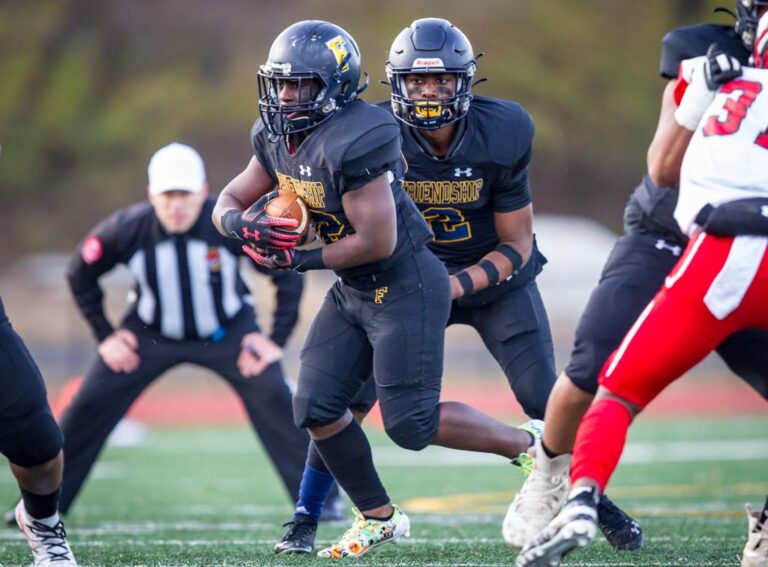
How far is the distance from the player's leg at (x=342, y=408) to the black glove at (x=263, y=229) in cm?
39

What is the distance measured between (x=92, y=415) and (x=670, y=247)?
2.94m

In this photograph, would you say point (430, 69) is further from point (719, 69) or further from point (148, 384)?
point (148, 384)

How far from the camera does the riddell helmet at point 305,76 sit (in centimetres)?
391

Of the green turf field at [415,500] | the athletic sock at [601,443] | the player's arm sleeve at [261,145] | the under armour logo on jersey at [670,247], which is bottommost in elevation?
the green turf field at [415,500]

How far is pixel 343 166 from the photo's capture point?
3.83 meters

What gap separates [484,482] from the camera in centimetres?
784

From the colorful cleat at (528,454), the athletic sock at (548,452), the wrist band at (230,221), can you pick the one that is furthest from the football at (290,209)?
→ the colorful cleat at (528,454)


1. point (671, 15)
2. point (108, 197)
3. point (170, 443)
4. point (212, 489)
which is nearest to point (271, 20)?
point (108, 197)

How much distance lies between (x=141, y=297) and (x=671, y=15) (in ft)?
75.1

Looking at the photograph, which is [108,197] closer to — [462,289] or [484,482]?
[484,482]

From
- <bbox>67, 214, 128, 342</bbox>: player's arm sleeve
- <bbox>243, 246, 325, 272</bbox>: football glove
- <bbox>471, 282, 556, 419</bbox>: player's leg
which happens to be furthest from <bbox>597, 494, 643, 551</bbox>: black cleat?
<bbox>67, 214, 128, 342</bbox>: player's arm sleeve

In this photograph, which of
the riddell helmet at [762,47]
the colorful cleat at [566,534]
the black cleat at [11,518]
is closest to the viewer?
the colorful cleat at [566,534]

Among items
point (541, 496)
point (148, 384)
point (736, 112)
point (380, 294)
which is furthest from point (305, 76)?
point (148, 384)

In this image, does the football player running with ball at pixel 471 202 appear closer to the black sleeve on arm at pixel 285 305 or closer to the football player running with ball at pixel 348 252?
the football player running with ball at pixel 348 252
